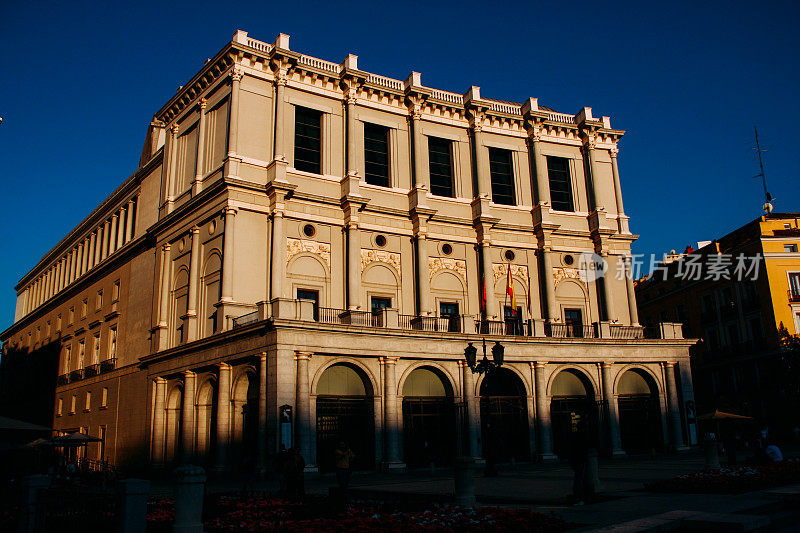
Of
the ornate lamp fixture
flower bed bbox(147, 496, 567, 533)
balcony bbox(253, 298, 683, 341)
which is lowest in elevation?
flower bed bbox(147, 496, 567, 533)

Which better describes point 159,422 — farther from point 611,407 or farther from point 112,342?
point 611,407

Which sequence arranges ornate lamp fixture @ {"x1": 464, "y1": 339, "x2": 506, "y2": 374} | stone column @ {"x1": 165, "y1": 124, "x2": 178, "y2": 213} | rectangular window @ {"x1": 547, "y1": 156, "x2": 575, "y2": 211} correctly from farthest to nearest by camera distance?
1. rectangular window @ {"x1": 547, "y1": 156, "x2": 575, "y2": 211}
2. stone column @ {"x1": 165, "y1": 124, "x2": 178, "y2": 213}
3. ornate lamp fixture @ {"x1": 464, "y1": 339, "x2": 506, "y2": 374}

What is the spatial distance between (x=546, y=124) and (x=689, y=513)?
108ft

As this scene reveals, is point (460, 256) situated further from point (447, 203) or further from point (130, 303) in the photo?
point (130, 303)

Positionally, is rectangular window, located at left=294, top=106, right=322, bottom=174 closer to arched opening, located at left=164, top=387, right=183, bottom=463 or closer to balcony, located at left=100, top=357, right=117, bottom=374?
arched opening, located at left=164, top=387, right=183, bottom=463

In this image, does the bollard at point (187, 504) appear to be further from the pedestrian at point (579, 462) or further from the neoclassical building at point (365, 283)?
the neoclassical building at point (365, 283)

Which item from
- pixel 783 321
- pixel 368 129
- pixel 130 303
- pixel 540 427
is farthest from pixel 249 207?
pixel 783 321

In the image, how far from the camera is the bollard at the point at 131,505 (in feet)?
34.1

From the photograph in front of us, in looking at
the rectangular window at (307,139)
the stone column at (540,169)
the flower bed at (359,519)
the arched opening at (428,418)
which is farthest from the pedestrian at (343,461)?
the stone column at (540,169)

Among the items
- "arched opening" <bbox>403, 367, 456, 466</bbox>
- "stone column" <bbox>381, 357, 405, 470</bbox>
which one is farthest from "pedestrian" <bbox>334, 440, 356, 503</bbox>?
"arched opening" <bbox>403, 367, 456, 466</bbox>

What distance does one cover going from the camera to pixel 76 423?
148 feet

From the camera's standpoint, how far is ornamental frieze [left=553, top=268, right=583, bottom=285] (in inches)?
1523

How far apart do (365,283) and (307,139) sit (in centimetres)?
826

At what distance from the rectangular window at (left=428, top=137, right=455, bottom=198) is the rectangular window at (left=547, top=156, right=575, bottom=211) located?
22.3 ft
